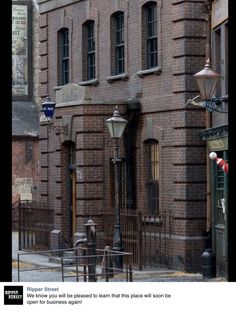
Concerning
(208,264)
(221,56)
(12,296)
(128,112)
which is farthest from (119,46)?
(12,296)

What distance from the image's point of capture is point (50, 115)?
25.3 meters

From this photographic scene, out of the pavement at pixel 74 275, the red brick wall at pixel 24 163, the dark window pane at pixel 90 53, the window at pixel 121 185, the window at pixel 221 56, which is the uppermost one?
the dark window pane at pixel 90 53

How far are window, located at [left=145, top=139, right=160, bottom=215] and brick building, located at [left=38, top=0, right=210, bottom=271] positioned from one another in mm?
20

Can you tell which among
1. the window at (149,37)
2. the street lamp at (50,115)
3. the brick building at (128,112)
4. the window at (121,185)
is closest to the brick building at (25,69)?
the brick building at (128,112)

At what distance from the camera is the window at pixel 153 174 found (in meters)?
23.7

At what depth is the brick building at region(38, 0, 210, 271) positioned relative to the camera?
22.5 meters

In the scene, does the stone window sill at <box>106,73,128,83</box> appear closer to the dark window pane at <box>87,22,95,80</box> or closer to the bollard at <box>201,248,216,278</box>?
the dark window pane at <box>87,22,95,80</box>

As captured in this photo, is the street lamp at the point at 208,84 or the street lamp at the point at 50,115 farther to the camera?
the street lamp at the point at 50,115

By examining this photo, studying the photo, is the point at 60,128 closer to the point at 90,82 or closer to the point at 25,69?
the point at 90,82

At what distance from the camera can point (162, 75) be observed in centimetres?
2328

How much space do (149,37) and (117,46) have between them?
4.83ft

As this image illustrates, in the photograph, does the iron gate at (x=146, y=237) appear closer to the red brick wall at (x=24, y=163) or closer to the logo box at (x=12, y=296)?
the logo box at (x=12, y=296)

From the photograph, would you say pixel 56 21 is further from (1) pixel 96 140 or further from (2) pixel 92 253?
(2) pixel 92 253

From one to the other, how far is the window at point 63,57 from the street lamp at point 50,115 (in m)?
1.49
